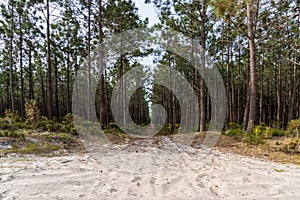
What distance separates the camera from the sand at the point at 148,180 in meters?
2.59

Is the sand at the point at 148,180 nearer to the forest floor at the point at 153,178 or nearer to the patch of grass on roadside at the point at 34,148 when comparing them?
the forest floor at the point at 153,178

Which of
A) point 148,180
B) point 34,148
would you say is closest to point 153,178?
point 148,180

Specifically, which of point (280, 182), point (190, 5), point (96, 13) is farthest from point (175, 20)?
point (280, 182)

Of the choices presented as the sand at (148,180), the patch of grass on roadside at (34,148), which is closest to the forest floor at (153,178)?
the sand at (148,180)

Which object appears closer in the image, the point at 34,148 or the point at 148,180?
the point at 148,180

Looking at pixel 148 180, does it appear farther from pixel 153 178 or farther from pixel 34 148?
pixel 34 148

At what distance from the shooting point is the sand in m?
2.59

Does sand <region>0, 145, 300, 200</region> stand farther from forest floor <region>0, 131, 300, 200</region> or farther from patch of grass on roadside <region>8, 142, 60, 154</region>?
patch of grass on roadside <region>8, 142, 60, 154</region>

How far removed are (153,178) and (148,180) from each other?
12cm

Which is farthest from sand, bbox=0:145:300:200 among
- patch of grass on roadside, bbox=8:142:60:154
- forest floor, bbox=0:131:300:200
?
patch of grass on roadside, bbox=8:142:60:154

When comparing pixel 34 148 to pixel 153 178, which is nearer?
pixel 153 178

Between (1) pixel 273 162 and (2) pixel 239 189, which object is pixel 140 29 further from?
(2) pixel 239 189

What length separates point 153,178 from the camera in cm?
325

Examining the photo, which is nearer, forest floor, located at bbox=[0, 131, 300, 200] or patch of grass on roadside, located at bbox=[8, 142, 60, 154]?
forest floor, located at bbox=[0, 131, 300, 200]
